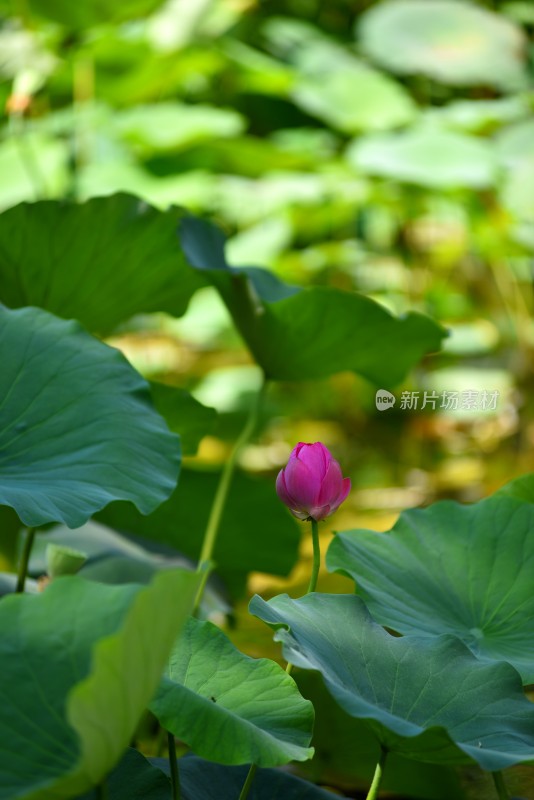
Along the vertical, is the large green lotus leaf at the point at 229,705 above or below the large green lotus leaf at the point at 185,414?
above

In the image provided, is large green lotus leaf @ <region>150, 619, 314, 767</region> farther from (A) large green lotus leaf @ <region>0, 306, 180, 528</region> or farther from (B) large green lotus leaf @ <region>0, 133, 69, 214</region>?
(B) large green lotus leaf @ <region>0, 133, 69, 214</region>

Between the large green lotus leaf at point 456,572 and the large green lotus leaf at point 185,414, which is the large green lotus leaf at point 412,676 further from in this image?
the large green lotus leaf at point 185,414

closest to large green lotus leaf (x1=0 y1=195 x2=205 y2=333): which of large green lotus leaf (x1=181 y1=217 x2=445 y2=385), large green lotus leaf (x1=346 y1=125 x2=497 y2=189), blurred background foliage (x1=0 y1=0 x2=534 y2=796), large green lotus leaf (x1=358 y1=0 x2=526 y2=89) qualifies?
large green lotus leaf (x1=181 y1=217 x2=445 y2=385)

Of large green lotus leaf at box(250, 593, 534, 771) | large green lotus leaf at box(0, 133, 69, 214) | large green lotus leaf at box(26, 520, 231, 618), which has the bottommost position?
large green lotus leaf at box(0, 133, 69, 214)

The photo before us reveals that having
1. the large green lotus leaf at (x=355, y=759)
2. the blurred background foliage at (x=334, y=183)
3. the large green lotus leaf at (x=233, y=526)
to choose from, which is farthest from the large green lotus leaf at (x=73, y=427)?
the blurred background foliage at (x=334, y=183)

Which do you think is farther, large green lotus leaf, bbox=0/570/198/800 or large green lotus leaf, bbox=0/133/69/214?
large green lotus leaf, bbox=0/133/69/214

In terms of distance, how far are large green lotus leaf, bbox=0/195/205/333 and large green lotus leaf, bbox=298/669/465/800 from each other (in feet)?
1.24

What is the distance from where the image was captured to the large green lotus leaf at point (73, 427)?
1.87ft

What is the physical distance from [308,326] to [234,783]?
416mm

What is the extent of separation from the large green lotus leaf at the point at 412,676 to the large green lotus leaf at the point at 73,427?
138 millimetres

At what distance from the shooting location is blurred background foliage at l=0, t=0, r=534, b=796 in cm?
252

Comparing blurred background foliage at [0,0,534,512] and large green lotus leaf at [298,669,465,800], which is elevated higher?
large green lotus leaf at [298,669,465,800]

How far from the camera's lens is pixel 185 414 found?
87 centimetres

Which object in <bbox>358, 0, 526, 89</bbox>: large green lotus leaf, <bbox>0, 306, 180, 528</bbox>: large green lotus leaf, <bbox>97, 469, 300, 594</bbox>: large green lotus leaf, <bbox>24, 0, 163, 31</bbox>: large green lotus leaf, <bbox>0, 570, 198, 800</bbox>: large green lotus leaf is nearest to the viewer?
<bbox>0, 570, 198, 800</bbox>: large green lotus leaf
